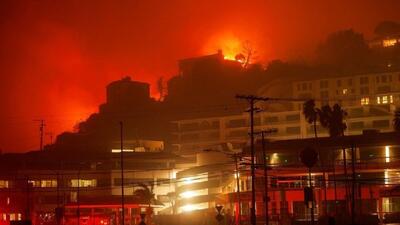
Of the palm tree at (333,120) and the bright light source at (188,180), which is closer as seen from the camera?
the palm tree at (333,120)

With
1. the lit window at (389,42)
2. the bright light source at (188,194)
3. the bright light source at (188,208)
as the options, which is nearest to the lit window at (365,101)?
the lit window at (389,42)

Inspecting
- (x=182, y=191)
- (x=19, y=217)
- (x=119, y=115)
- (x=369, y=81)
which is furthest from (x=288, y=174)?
(x=119, y=115)

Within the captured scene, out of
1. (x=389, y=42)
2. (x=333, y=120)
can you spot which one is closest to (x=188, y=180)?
(x=333, y=120)

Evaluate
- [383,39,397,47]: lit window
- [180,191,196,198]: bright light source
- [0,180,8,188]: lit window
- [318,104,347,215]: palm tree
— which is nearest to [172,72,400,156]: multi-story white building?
[318,104,347,215]: palm tree

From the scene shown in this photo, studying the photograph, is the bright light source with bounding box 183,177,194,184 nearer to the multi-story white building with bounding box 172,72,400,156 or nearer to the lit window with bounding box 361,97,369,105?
the multi-story white building with bounding box 172,72,400,156

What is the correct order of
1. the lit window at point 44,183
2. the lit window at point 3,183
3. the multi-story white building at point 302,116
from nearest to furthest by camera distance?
1. the lit window at point 3,183
2. the lit window at point 44,183
3. the multi-story white building at point 302,116

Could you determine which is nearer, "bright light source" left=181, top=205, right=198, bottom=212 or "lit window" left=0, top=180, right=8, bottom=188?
"bright light source" left=181, top=205, right=198, bottom=212

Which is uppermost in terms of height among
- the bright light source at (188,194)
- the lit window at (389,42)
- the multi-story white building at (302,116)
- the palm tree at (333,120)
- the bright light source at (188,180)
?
the lit window at (389,42)

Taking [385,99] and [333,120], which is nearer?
[333,120]

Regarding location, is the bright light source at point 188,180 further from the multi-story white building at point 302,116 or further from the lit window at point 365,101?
the lit window at point 365,101

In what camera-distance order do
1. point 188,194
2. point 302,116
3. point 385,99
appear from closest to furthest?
point 188,194
point 302,116
point 385,99

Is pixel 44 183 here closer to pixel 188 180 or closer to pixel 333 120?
pixel 188 180

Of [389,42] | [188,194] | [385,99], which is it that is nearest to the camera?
[188,194]

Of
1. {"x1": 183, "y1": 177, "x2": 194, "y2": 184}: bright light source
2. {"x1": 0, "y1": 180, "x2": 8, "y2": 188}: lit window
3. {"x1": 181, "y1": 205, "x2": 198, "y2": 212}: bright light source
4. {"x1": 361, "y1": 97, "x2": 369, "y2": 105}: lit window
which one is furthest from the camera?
{"x1": 361, "y1": 97, "x2": 369, "y2": 105}: lit window
